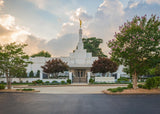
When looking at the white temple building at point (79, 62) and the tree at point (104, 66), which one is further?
the white temple building at point (79, 62)

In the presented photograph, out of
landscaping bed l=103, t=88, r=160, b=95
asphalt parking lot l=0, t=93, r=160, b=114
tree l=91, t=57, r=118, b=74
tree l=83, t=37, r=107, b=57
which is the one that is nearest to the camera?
asphalt parking lot l=0, t=93, r=160, b=114

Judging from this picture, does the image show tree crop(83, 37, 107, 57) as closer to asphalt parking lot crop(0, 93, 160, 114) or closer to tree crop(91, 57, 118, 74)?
tree crop(91, 57, 118, 74)

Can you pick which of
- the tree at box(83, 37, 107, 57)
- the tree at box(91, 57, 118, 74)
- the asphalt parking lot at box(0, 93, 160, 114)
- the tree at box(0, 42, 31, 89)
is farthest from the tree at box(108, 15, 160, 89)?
the tree at box(83, 37, 107, 57)

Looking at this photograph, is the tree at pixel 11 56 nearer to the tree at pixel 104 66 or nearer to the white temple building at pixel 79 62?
the tree at pixel 104 66

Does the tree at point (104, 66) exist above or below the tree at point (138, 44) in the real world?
below

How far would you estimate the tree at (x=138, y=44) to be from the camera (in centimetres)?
1459

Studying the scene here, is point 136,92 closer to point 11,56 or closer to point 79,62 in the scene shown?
point 11,56

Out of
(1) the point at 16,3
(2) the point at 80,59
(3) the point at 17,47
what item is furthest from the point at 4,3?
(2) the point at 80,59

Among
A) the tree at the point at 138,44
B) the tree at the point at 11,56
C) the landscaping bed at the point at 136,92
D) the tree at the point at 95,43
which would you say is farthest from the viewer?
the tree at the point at 95,43

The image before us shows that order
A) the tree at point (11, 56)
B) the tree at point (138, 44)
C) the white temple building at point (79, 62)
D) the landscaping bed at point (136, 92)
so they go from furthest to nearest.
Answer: the white temple building at point (79, 62)
the tree at point (11, 56)
the tree at point (138, 44)
the landscaping bed at point (136, 92)

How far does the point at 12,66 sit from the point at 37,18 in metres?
6.62

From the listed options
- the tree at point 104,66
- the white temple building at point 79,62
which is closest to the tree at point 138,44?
the tree at point 104,66

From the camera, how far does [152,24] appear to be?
48.5 ft

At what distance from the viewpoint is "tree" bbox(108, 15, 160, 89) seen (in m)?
14.6
